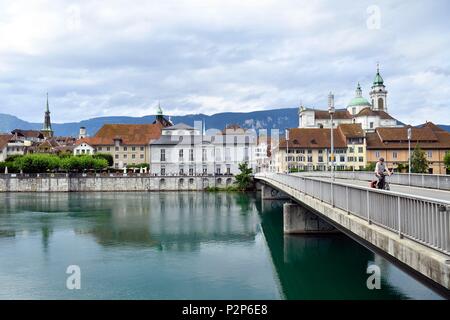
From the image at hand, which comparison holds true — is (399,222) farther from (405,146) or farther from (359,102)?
(359,102)

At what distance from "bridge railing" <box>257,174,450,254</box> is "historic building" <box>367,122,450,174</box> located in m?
83.3

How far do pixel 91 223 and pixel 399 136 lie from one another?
71.4 m

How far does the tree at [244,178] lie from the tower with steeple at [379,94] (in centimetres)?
7786

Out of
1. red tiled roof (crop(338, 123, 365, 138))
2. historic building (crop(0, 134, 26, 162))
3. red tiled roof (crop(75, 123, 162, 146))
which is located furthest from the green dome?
historic building (crop(0, 134, 26, 162))

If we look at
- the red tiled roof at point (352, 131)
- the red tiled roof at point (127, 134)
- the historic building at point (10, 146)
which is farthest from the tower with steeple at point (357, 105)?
the historic building at point (10, 146)

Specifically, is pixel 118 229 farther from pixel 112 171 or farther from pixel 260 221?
pixel 112 171

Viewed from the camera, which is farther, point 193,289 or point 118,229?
point 118,229

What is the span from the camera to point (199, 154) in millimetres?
99875

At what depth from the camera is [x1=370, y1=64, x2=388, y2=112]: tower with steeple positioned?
5945 inches

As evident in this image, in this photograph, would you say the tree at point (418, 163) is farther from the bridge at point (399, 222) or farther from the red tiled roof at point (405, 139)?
the bridge at point (399, 222)

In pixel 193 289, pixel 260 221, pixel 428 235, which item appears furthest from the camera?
pixel 260 221

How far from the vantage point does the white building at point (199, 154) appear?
9906cm

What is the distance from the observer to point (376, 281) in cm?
2023

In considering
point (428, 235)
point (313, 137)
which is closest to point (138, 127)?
point (313, 137)
